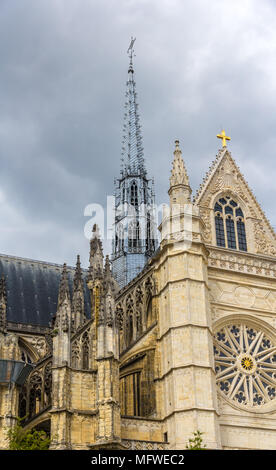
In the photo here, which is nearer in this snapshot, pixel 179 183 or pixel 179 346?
pixel 179 346

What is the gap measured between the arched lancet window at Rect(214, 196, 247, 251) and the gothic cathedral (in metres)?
0.05

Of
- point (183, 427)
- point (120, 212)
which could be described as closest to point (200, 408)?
point (183, 427)

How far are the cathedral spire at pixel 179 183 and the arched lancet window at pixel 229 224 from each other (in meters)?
2.13

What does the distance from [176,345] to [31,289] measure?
59.7 ft

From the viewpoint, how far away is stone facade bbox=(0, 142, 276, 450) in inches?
945

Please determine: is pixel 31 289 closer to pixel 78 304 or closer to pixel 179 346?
pixel 78 304

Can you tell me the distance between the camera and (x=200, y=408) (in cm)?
2412

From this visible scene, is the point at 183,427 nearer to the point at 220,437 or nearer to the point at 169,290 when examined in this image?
the point at 220,437

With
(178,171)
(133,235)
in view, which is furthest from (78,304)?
(133,235)

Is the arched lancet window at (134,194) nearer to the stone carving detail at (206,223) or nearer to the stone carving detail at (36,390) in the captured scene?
the stone carving detail at (206,223)

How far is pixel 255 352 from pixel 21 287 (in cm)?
1800

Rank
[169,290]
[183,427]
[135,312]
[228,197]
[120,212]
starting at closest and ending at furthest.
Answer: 1. [183,427]
2. [169,290]
3. [135,312]
4. [228,197]
5. [120,212]

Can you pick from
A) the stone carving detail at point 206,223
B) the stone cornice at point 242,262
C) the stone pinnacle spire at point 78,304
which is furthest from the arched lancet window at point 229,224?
the stone pinnacle spire at point 78,304

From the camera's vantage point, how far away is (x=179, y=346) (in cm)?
2544
